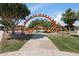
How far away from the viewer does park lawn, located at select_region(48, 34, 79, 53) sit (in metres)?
7.58

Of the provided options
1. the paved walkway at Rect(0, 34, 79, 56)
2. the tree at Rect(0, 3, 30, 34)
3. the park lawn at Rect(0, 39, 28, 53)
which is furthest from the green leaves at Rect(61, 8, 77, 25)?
the park lawn at Rect(0, 39, 28, 53)

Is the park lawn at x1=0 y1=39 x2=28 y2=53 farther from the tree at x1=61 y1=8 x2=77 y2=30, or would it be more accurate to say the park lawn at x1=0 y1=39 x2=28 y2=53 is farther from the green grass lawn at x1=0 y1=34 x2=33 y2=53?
the tree at x1=61 y1=8 x2=77 y2=30

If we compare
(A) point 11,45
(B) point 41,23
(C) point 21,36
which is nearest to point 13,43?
(A) point 11,45

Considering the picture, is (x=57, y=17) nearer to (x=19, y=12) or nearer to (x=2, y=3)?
(x=19, y=12)

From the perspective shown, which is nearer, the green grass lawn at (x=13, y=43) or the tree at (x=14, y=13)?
the green grass lawn at (x=13, y=43)

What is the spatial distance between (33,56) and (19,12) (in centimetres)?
161

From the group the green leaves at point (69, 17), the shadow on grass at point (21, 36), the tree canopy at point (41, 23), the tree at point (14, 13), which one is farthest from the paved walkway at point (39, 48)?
the green leaves at point (69, 17)

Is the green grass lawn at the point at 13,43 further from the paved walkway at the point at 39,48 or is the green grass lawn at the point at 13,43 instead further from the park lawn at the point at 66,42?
the park lawn at the point at 66,42

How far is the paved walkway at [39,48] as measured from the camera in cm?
733

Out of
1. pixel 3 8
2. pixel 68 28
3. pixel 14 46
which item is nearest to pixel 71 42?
pixel 68 28

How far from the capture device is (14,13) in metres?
7.78

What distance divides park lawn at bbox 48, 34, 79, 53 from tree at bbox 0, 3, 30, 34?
3.84ft

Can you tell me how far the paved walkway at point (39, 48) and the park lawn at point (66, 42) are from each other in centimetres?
17

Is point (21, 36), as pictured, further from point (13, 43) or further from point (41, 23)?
point (41, 23)
